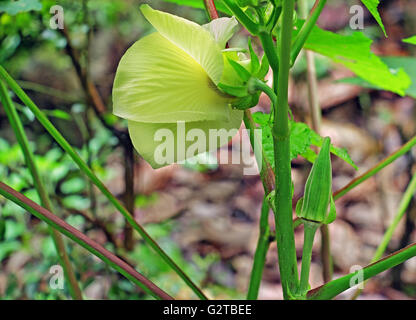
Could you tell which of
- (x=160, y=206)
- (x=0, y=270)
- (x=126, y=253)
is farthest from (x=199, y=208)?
(x=0, y=270)

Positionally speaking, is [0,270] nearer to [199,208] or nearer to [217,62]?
[199,208]

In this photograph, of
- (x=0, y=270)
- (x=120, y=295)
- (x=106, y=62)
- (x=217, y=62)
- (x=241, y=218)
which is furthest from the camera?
(x=106, y=62)

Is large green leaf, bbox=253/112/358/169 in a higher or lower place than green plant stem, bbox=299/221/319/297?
higher

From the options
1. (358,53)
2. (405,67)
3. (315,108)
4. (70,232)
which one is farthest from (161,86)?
(405,67)

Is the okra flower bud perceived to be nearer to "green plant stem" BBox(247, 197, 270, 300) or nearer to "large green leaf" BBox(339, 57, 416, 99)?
"green plant stem" BBox(247, 197, 270, 300)

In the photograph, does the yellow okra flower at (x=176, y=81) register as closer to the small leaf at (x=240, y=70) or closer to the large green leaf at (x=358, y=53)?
the small leaf at (x=240, y=70)

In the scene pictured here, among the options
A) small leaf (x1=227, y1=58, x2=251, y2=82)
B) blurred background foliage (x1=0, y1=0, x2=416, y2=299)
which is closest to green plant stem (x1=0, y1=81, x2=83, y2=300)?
small leaf (x1=227, y1=58, x2=251, y2=82)
